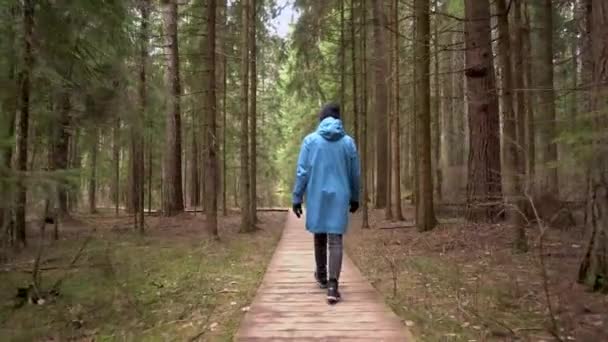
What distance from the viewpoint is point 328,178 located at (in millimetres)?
6094

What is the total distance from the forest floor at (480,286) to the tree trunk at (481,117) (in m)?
0.73

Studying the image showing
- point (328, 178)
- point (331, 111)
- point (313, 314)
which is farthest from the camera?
point (331, 111)

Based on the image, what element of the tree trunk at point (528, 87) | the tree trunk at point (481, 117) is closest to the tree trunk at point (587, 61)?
the tree trunk at point (528, 87)

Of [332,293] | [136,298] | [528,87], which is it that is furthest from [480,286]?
[528,87]

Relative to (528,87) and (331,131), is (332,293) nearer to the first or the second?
(331,131)

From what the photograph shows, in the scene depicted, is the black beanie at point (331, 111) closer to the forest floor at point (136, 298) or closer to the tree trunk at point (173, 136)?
the forest floor at point (136, 298)

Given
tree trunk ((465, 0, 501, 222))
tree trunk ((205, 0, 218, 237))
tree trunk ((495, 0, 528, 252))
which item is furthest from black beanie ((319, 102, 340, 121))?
tree trunk ((205, 0, 218, 237))

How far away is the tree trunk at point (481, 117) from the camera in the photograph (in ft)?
37.0

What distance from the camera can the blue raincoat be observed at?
6.02 metres

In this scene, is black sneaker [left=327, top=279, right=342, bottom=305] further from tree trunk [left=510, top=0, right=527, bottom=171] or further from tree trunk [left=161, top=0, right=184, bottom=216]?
tree trunk [left=161, top=0, right=184, bottom=216]

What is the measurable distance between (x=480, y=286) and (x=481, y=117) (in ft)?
19.1

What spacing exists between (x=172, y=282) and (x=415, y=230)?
673 cm

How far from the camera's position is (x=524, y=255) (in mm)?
8945

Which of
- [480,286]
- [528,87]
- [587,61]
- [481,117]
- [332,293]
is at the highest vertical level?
[528,87]
